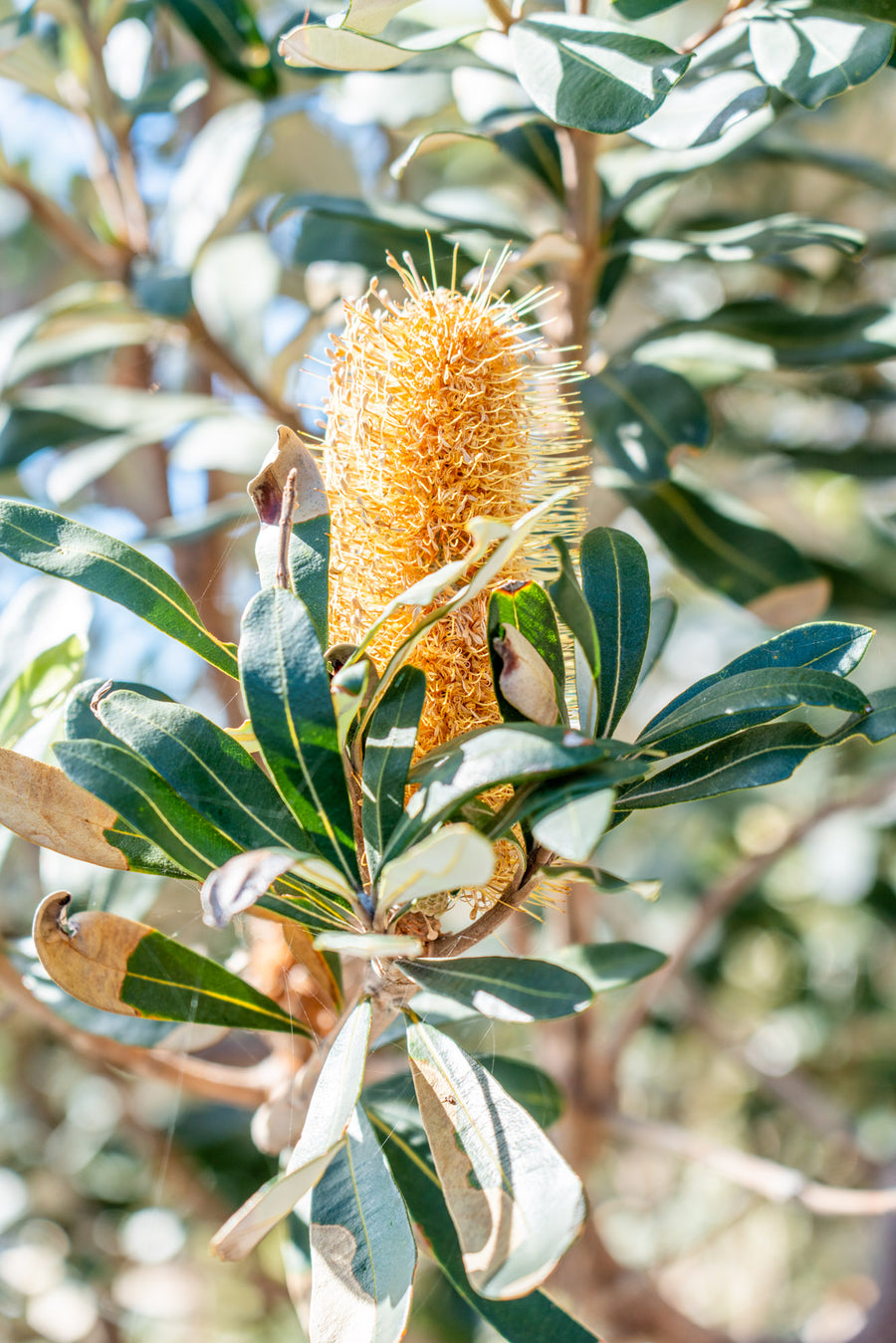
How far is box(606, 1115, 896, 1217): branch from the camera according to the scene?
722mm

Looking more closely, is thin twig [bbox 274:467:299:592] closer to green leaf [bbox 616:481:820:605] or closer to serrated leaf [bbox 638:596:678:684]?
serrated leaf [bbox 638:596:678:684]

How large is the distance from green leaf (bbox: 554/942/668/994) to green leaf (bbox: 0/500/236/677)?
0.26 m

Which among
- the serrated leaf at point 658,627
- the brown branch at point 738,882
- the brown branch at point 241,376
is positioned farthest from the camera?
the brown branch at point 738,882

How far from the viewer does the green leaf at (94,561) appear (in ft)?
1.44

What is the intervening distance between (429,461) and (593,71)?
221mm

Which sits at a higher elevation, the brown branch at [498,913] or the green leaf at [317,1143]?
the brown branch at [498,913]

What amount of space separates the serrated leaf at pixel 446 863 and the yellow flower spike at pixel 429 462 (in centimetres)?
15

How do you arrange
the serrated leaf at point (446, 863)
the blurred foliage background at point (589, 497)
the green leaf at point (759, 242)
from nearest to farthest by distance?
the serrated leaf at point (446, 863) → the green leaf at point (759, 242) → the blurred foliage background at point (589, 497)

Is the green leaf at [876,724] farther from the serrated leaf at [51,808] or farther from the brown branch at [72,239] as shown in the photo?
the brown branch at [72,239]

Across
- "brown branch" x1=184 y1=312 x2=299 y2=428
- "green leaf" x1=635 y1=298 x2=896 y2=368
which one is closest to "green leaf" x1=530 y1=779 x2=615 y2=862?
"green leaf" x1=635 y1=298 x2=896 y2=368

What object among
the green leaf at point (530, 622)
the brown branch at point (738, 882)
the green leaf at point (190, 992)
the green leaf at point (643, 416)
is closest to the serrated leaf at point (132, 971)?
the green leaf at point (190, 992)

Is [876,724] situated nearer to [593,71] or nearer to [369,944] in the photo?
[369,944]

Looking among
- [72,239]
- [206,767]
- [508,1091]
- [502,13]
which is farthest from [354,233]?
[508,1091]

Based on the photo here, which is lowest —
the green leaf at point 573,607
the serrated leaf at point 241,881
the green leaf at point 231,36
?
the serrated leaf at point 241,881
